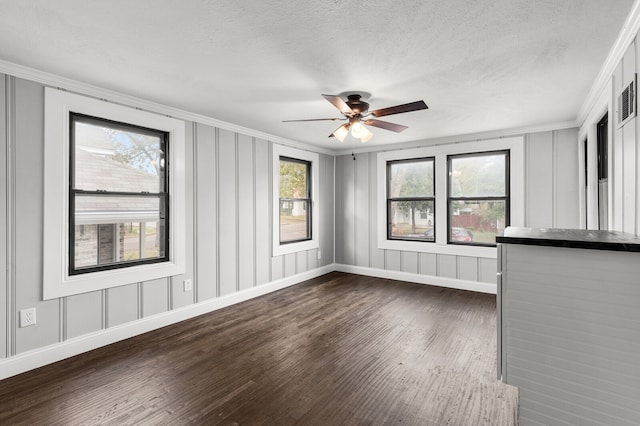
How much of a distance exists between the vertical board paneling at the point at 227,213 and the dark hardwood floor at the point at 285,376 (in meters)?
0.52

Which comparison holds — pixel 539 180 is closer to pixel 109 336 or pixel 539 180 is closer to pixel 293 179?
pixel 293 179

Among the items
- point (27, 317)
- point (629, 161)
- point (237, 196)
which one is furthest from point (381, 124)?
point (27, 317)

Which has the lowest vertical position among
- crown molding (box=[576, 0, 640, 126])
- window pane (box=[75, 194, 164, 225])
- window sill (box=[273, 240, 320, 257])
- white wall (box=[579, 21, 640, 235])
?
window sill (box=[273, 240, 320, 257])

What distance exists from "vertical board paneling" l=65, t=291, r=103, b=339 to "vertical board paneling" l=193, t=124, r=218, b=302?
41.0 inches

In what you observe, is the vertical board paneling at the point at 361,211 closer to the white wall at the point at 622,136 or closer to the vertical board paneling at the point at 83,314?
the white wall at the point at 622,136

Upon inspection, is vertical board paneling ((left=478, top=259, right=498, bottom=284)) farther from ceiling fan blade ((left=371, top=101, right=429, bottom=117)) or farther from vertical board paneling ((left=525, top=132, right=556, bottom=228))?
ceiling fan blade ((left=371, top=101, right=429, bottom=117))

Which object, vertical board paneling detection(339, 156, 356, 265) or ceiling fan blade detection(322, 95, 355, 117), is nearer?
ceiling fan blade detection(322, 95, 355, 117)

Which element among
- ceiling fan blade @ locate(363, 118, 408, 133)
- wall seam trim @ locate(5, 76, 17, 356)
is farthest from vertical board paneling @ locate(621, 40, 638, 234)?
wall seam trim @ locate(5, 76, 17, 356)

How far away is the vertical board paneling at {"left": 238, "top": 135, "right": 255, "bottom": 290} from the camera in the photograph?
4422 millimetres

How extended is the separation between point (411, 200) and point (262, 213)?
2.57m

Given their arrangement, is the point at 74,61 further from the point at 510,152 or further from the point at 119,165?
the point at 510,152

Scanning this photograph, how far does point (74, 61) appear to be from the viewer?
2.42 m

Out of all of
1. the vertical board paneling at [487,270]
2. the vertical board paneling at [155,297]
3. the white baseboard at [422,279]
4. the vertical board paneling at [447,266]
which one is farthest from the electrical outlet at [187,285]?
the vertical board paneling at [487,270]

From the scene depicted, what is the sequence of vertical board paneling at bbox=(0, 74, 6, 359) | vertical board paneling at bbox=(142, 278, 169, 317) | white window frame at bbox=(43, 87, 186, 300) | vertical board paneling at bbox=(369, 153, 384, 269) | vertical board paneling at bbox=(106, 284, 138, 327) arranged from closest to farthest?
vertical board paneling at bbox=(0, 74, 6, 359), white window frame at bbox=(43, 87, 186, 300), vertical board paneling at bbox=(106, 284, 138, 327), vertical board paneling at bbox=(142, 278, 169, 317), vertical board paneling at bbox=(369, 153, 384, 269)
